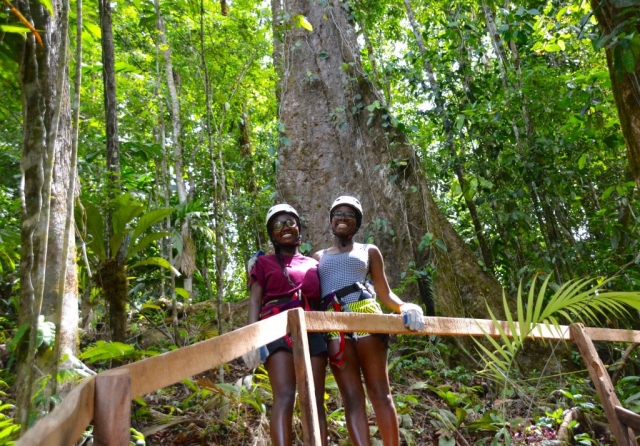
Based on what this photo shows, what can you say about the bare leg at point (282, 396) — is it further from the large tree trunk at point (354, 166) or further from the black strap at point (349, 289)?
the large tree trunk at point (354, 166)

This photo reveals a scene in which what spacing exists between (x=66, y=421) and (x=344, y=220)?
2.57 meters

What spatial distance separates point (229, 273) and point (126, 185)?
362 centimetres

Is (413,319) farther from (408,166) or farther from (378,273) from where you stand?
(408,166)

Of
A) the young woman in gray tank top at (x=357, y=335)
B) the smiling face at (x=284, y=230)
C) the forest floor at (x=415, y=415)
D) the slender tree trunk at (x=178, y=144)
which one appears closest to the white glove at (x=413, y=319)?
the young woman in gray tank top at (x=357, y=335)

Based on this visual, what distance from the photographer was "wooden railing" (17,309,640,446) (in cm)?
122

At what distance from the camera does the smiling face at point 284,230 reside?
354 cm

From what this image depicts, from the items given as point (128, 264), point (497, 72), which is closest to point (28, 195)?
point (128, 264)

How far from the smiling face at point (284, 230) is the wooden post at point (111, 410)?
85.8 inches

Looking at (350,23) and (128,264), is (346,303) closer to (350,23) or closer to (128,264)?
(128,264)

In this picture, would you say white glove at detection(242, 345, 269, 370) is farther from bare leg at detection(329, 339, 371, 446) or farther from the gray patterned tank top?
the gray patterned tank top

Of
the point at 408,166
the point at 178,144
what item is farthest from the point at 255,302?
the point at 178,144

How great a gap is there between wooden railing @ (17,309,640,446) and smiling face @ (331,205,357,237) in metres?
0.84

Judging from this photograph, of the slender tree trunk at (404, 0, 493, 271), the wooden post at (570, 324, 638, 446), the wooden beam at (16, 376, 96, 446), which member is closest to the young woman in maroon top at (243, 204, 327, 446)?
the wooden post at (570, 324, 638, 446)

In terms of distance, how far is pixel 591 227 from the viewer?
7.38 m
